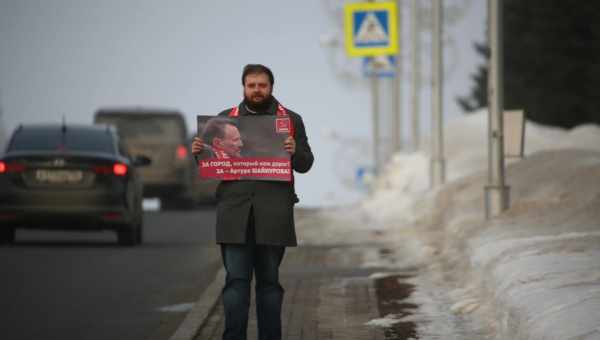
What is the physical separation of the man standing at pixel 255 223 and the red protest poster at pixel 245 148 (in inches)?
1.5

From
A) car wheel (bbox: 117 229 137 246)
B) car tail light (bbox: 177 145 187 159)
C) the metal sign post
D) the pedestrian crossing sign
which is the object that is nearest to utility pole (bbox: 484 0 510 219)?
car wheel (bbox: 117 229 137 246)

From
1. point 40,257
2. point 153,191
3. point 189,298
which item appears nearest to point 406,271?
point 189,298

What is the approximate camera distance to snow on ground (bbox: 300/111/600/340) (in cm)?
937

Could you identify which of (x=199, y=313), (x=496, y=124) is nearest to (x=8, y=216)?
(x=496, y=124)

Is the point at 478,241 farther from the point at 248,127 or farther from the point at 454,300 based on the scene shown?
the point at 248,127

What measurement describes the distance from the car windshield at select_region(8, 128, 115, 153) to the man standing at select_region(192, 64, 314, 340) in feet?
38.6

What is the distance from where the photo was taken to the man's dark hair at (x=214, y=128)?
9117mm

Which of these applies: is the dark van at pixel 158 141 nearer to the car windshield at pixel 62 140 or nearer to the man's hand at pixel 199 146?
the car windshield at pixel 62 140

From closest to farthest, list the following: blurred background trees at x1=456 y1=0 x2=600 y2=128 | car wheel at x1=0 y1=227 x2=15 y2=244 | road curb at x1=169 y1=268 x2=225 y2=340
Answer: road curb at x1=169 y1=268 x2=225 y2=340, car wheel at x1=0 y1=227 x2=15 y2=244, blurred background trees at x1=456 y1=0 x2=600 y2=128

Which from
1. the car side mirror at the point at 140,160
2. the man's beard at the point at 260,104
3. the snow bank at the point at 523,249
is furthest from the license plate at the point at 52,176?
the man's beard at the point at 260,104

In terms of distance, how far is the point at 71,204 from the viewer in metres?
20.2

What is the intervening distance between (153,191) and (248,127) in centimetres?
2610

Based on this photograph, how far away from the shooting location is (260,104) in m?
9.01

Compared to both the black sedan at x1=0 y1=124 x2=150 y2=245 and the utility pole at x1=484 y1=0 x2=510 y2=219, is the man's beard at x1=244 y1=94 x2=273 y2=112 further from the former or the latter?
the black sedan at x1=0 y1=124 x2=150 y2=245
